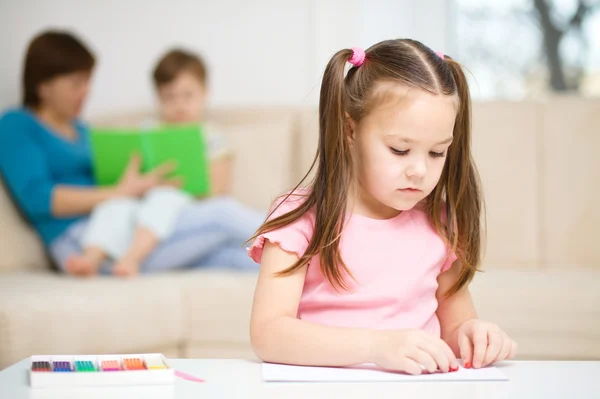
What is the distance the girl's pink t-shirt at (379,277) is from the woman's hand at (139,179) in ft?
4.69

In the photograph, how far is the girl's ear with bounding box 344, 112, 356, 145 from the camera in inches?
41.4

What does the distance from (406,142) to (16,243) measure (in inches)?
69.9

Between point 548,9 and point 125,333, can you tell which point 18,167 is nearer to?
point 125,333

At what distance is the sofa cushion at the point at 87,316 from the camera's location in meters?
1.70

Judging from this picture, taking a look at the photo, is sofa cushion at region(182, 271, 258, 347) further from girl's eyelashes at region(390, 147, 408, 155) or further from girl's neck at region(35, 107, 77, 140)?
girl's eyelashes at region(390, 147, 408, 155)

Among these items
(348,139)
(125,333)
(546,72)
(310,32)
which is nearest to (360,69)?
(348,139)

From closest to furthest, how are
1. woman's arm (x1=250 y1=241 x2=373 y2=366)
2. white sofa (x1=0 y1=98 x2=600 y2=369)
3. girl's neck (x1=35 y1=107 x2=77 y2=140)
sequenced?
woman's arm (x1=250 y1=241 x2=373 y2=366), white sofa (x1=0 y1=98 x2=600 y2=369), girl's neck (x1=35 y1=107 x2=77 y2=140)

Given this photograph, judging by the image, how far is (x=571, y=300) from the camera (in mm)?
1911

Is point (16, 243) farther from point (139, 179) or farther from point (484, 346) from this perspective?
point (484, 346)

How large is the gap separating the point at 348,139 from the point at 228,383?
1.35 ft

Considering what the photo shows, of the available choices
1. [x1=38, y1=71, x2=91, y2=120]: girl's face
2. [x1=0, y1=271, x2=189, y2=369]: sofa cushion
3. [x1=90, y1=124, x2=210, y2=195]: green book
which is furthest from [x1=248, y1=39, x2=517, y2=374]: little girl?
[x1=38, y1=71, x2=91, y2=120]: girl's face

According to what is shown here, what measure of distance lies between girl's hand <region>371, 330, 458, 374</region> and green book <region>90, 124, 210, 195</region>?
1705 millimetres

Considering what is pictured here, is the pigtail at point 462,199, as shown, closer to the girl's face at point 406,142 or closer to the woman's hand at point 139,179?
the girl's face at point 406,142

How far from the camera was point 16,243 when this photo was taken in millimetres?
2408
